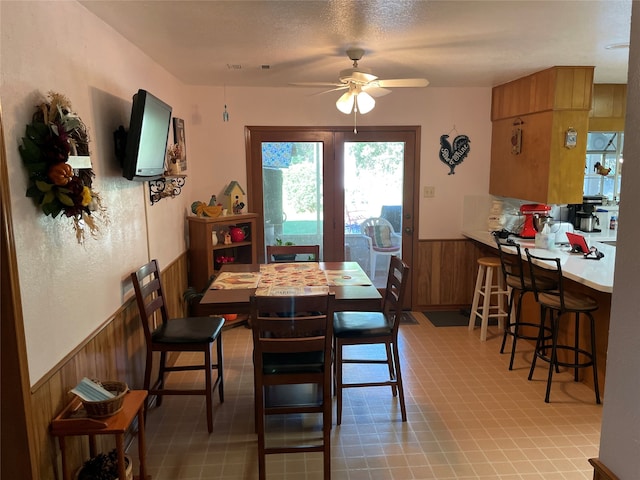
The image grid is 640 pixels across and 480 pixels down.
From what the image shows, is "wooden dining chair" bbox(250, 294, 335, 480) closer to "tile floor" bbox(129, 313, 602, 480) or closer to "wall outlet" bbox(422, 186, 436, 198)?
"tile floor" bbox(129, 313, 602, 480)

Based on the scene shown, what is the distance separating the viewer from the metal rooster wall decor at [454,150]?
4996mm

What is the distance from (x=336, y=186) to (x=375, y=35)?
7.24ft

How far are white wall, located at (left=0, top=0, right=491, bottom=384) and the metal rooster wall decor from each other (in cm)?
6

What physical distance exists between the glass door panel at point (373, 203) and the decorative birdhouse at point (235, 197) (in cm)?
107

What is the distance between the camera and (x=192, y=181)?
15.8 feet

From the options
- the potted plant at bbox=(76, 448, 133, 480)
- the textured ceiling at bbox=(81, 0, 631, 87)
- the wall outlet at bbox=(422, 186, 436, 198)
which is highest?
the textured ceiling at bbox=(81, 0, 631, 87)

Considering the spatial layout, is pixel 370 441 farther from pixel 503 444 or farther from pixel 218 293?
pixel 218 293

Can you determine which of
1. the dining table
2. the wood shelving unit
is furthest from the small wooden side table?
the wood shelving unit

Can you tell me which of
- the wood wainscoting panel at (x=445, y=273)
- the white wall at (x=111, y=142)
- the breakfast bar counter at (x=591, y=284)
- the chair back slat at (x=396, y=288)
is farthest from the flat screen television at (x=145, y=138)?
the wood wainscoting panel at (x=445, y=273)

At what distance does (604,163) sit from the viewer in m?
5.18

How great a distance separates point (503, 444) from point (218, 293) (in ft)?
5.90

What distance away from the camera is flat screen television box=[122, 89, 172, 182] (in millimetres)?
2549

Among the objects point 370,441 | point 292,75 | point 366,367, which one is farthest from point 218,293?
point 292,75

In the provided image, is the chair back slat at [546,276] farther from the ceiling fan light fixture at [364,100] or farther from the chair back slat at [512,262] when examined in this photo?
the ceiling fan light fixture at [364,100]
